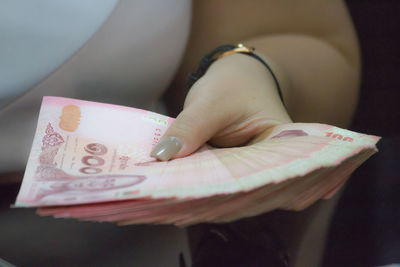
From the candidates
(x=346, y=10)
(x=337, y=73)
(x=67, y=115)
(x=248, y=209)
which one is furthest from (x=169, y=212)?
(x=346, y=10)

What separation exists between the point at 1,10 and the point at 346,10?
0.58 m

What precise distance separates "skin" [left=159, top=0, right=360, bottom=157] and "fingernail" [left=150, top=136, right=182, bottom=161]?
2.5 inches

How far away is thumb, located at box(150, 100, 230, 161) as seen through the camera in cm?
36

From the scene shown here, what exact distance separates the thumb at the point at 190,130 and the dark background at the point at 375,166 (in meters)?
0.14

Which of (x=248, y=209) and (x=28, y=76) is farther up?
(x=28, y=76)

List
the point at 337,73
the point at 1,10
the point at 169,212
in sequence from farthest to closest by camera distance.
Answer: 1. the point at 337,73
2. the point at 1,10
3. the point at 169,212

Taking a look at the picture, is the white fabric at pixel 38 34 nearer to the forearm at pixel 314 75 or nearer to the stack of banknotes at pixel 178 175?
the stack of banknotes at pixel 178 175

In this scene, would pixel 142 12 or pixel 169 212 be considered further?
pixel 142 12

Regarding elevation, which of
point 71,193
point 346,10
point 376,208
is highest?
point 346,10

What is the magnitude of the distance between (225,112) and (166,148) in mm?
87

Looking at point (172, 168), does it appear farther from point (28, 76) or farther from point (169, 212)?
point (28, 76)

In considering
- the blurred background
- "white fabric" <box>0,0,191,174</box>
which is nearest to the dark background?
the blurred background

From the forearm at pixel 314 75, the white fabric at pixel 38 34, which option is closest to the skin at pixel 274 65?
the forearm at pixel 314 75

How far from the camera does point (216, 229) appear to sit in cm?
30
